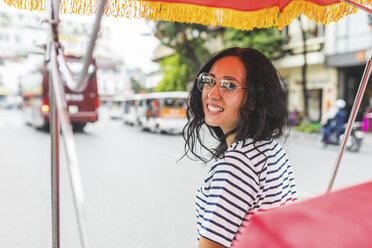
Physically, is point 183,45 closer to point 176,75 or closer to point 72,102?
point 72,102

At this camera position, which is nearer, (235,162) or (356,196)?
(356,196)

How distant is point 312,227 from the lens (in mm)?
746

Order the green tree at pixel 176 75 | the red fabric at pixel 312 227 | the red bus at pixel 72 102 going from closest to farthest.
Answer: the red fabric at pixel 312 227 → the red bus at pixel 72 102 → the green tree at pixel 176 75

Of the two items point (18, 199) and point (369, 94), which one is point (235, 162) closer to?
point (18, 199)

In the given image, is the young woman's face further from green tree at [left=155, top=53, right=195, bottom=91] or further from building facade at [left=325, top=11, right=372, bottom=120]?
green tree at [left=155, top=53, right=195, bottom=91]

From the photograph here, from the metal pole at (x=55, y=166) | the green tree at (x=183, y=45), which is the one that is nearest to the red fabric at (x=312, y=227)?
the metal pole at (x=55, y=166)

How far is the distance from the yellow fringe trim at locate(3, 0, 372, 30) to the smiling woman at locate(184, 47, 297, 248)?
0.45 m

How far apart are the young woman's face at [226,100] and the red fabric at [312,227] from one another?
581 millimetres

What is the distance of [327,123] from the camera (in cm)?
984

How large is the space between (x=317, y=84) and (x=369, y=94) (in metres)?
2.96

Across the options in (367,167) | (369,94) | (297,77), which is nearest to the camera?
(367,167)

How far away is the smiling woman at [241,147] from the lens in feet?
3.57

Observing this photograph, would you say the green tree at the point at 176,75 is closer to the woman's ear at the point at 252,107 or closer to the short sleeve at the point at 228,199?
Result: the woman's ear at the point at 252,107

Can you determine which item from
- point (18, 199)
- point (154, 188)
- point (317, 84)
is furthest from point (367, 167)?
point (317, 84)
